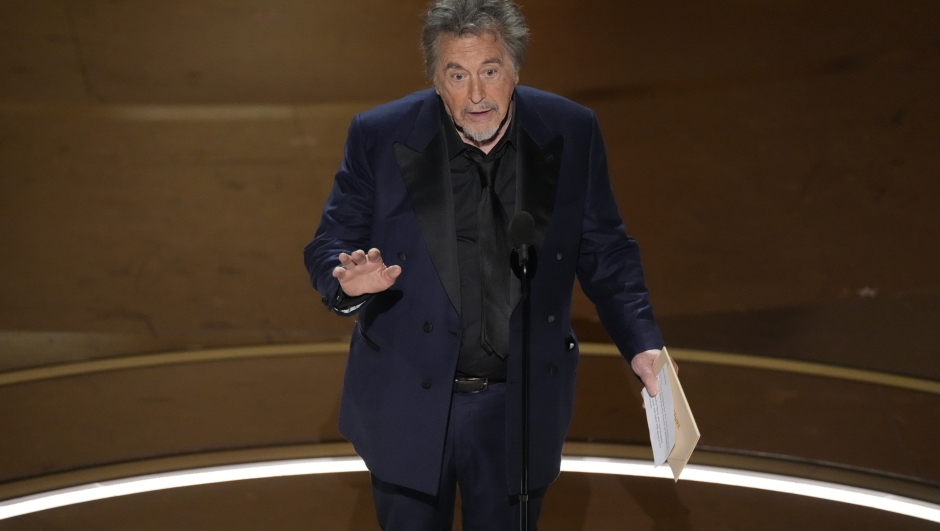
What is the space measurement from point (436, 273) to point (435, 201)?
148 millimetres

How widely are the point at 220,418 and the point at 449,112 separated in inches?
81.3

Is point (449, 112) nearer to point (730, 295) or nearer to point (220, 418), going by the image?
point (220, 418)

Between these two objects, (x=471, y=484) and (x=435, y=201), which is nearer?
(x=435, y=201)

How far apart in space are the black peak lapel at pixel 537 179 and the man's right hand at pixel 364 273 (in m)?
0.35

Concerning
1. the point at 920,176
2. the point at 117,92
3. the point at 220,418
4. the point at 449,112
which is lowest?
the point at 220,418

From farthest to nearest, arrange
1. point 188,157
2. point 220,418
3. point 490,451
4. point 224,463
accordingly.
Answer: point 188,157
point 220,418
point 224,463
point 490,451

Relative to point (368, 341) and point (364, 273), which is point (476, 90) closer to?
point (364, 273)

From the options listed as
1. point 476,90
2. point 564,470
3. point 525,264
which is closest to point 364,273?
point 525,264

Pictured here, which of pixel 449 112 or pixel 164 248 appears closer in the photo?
pixel 449 112

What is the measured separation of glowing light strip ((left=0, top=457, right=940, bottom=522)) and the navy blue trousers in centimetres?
123

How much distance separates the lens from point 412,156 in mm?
2164

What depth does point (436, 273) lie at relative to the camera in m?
2.12

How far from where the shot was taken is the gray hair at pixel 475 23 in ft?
6.77

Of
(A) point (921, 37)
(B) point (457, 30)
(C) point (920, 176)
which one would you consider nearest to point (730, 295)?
(C) point (920, 176)
